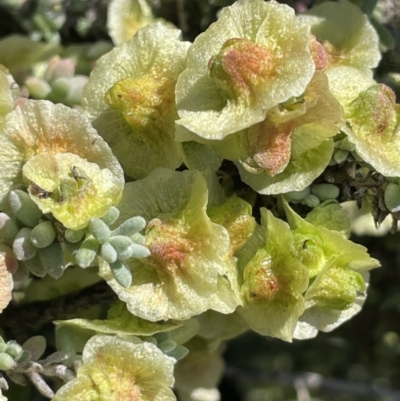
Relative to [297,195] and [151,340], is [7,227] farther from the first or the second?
[297,195]

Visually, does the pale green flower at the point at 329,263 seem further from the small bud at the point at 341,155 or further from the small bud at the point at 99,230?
the small bud at the point at 99,230

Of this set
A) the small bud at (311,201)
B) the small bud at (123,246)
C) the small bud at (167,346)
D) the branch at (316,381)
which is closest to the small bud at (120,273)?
the small bud at (123,246)

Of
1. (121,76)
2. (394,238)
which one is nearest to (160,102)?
(121,76)

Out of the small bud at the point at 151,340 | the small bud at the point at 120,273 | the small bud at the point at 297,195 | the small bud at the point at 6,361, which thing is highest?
the small bud at the point at 120,273

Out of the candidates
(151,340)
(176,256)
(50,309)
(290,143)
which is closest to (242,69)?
(290,143)

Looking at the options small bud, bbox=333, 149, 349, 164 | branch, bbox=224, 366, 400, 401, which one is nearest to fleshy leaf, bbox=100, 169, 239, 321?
small bud, bbox=333, 149, 349, 164
